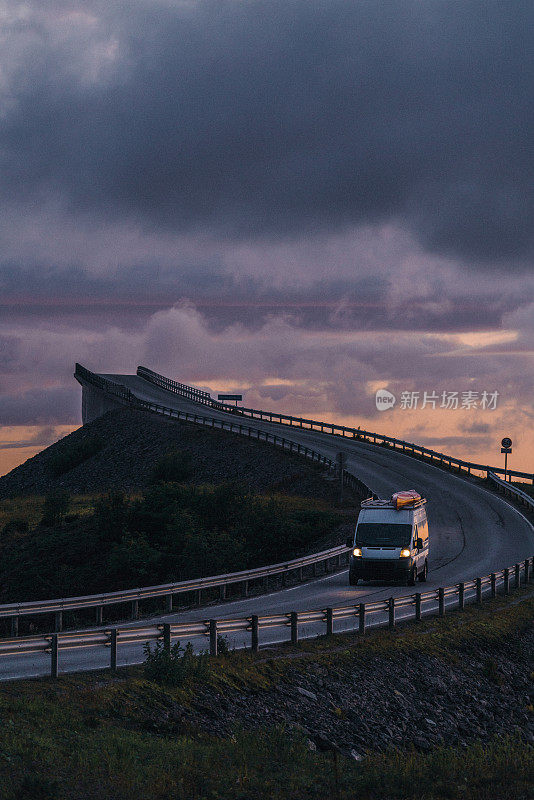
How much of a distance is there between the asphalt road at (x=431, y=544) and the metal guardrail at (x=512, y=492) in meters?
1.26

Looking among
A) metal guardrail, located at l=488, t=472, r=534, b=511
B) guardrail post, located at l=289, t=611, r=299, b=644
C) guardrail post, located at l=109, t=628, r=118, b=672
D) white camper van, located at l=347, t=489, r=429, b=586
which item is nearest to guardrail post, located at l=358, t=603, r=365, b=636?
guardrail post, located at l=289, t=611, r=299, b=644

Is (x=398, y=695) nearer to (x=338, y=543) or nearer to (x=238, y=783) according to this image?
(x=238, y=783)

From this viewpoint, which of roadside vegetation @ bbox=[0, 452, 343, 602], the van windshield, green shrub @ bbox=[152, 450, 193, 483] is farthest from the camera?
green shrub @ bbox=[152, 450, 193, 483]

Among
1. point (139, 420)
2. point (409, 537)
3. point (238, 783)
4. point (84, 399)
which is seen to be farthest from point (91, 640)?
point (84, 399)

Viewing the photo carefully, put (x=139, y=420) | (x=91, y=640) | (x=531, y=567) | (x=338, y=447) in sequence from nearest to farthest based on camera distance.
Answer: (x=91, y=640)
(x=531, y=567)
(x=338, y=447)
(x=139, y=420)

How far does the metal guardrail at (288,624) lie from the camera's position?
55.8 feet

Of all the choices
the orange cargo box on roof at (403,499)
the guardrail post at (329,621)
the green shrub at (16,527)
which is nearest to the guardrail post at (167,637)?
the guardrail post at (329,621)

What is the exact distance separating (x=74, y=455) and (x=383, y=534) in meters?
64.7

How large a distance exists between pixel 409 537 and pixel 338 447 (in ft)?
140

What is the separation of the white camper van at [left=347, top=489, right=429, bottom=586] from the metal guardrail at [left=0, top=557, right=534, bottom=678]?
8.12ft

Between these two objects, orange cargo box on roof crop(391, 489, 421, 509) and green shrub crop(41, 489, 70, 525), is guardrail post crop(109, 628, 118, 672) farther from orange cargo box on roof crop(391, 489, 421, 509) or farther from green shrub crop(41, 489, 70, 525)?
green shrub crop(41, 489, 70, 525)

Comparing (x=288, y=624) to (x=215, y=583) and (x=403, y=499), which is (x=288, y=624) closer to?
(x=215, y=583)

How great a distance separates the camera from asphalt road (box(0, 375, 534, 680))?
66.8ft

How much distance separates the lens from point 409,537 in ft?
106
